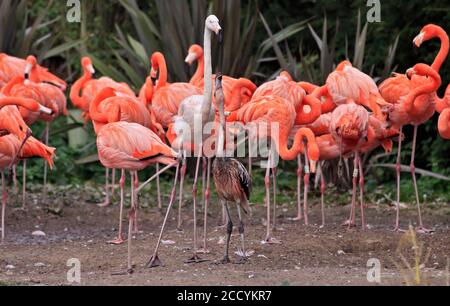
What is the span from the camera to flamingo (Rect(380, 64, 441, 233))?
9031 millimetres

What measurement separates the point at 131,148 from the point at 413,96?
2.88 meters

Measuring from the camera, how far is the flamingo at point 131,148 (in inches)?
293

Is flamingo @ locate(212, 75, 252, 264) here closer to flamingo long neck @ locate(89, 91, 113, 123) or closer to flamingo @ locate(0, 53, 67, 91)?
flamingo long neck @ locate(89, 91, 113, 123)

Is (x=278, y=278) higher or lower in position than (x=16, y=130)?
lower

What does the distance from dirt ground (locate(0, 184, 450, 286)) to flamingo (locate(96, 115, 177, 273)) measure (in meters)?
0.65

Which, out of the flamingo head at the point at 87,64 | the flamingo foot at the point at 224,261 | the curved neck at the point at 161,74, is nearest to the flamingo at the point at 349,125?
the flamingo foot at the point at 224,261

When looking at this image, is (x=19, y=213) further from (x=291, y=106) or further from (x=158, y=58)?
(x=291, y=106)

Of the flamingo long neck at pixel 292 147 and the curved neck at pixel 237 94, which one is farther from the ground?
the curved neck at pixel 237 94

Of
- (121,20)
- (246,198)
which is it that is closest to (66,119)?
(121,20)

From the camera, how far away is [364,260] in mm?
7945

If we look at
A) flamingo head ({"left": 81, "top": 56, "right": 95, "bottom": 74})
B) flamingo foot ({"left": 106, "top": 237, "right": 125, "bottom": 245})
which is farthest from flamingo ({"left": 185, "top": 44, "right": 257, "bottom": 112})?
flamingo head ({"left": 81, "top": 56, "right": 95, "bottom": 74})

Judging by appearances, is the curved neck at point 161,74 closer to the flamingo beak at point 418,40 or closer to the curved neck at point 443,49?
the flamingo beak at point 418,40

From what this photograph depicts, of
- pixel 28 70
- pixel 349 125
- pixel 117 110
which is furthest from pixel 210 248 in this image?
pixel 28 70

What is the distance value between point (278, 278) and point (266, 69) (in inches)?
321
